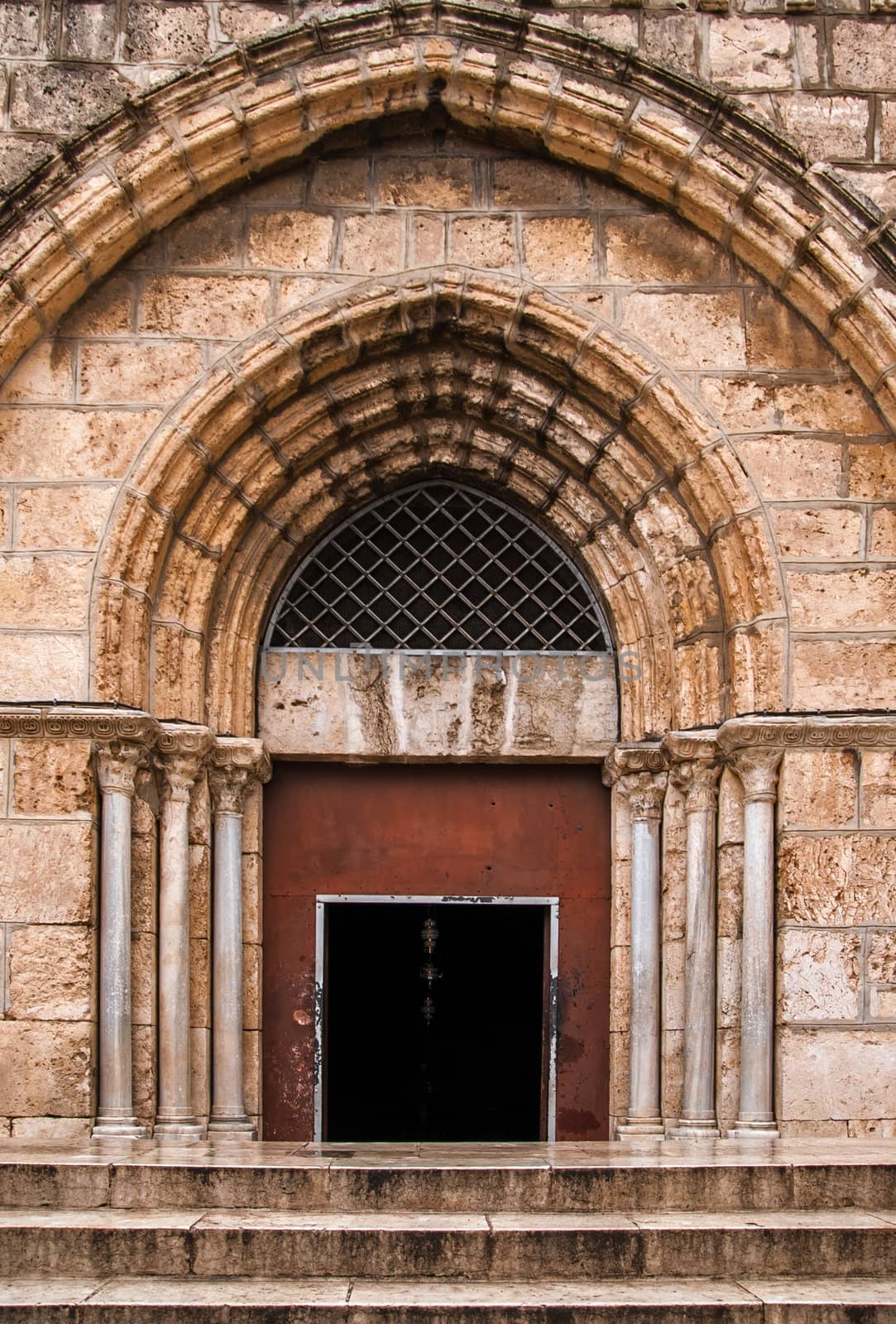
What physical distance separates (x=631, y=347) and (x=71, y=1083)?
3814 millimetres

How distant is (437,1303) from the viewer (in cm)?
449

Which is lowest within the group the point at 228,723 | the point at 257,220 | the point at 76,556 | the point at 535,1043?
the point at 535,1043

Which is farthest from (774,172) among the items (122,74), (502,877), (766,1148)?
(766,1148)

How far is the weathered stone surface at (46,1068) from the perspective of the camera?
6387mm

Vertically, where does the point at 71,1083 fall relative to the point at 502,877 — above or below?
below

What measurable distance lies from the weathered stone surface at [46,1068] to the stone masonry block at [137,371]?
8.56 feet

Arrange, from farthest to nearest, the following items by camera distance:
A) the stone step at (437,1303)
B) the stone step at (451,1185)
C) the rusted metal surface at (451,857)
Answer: the rusted metal surface at (451,857), the stone step at (451,1185), the stone step at (437,1303)

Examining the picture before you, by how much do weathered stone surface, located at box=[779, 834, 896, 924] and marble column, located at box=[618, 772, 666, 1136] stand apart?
2.38 ft

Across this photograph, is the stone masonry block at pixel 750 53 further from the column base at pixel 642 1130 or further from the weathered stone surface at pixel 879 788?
the column base at pixel 642 1130

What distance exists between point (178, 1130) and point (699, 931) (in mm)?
2335

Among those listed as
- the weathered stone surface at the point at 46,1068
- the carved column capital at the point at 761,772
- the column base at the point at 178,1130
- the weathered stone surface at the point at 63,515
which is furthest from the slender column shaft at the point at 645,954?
the weathered stone surface at the point at 63,515

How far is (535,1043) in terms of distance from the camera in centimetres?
1003

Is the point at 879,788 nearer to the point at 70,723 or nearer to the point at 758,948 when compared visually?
the point at 758,948

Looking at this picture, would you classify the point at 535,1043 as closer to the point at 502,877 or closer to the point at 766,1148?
the point at 502,877
